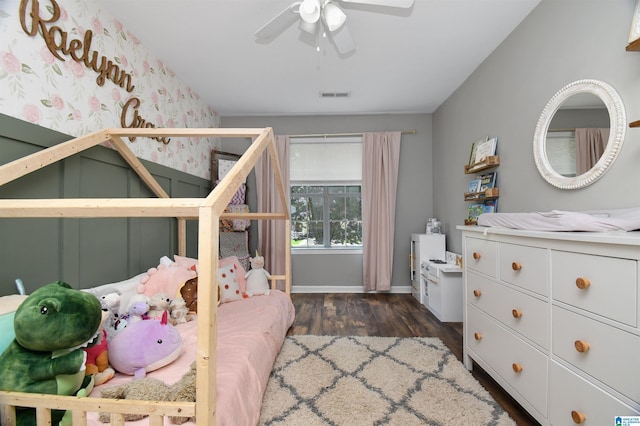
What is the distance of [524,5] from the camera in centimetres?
192

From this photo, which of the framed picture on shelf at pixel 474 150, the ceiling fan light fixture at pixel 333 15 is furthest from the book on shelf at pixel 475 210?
the ceiling fan light fixture at pixel 333 15

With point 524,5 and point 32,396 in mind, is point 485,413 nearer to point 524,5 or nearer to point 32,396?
point 32,396

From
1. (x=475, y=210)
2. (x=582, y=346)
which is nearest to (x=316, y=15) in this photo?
(x=582, y=346)

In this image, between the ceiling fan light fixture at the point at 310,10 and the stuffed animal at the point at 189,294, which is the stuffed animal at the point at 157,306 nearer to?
the stuffed animal at the point at 189,294

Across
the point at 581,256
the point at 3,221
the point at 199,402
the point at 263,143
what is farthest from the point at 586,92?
the point at 3,221

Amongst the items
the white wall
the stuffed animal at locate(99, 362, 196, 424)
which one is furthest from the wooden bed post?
the white wall

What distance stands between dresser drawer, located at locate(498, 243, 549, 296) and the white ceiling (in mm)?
1667

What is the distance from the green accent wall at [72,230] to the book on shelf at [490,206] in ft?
9.61

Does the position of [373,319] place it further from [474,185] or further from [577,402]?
[577,402]

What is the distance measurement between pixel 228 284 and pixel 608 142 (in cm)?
259

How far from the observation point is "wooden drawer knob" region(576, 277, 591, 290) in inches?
40.8

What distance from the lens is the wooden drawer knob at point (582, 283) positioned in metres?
1.04

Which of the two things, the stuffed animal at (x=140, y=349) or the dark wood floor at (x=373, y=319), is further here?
the dark wood floor at (x=373, y=319)

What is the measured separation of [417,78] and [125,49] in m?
2.62
